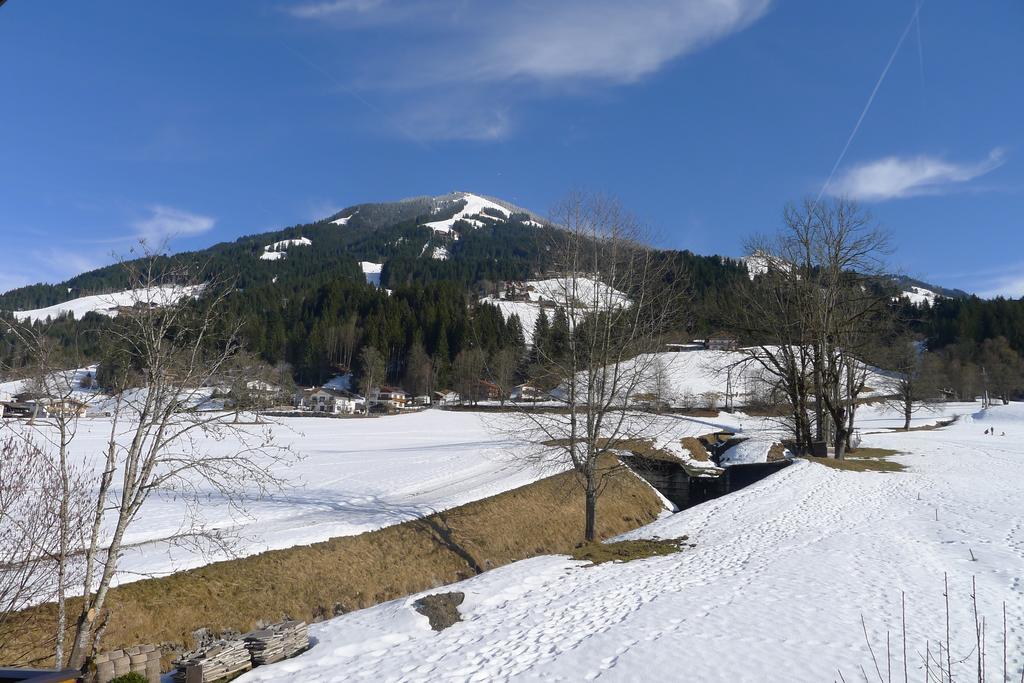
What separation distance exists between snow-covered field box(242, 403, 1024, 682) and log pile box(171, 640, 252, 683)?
324 mm

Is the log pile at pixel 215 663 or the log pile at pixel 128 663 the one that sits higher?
the log pile at pixel 128 663

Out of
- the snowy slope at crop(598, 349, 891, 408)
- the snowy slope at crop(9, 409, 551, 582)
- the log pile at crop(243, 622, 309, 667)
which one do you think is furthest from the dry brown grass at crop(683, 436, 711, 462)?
the log pile at crop(243, 622, 309, 667)

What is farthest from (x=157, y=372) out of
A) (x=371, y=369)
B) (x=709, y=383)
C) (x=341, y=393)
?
(x=341, y=393)

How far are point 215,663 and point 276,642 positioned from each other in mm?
994

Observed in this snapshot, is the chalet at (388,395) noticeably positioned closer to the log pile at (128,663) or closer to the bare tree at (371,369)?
the bare tree at (371,369)

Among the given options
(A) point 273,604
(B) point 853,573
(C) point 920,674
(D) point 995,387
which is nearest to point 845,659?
(C) point 920,674

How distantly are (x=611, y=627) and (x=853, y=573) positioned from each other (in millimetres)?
5640

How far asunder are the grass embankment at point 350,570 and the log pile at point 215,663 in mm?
2724

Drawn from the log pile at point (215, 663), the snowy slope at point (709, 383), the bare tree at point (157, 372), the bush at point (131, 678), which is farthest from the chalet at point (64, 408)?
the snowy slope at point (709, 383)

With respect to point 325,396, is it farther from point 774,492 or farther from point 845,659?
point 845,659

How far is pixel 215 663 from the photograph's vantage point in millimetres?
8508

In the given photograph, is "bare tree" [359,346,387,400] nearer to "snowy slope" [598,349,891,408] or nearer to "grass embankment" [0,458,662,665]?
"snowy slope" [598,349,891,408]

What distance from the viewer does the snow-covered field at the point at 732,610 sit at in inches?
314

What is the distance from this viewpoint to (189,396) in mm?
9219
